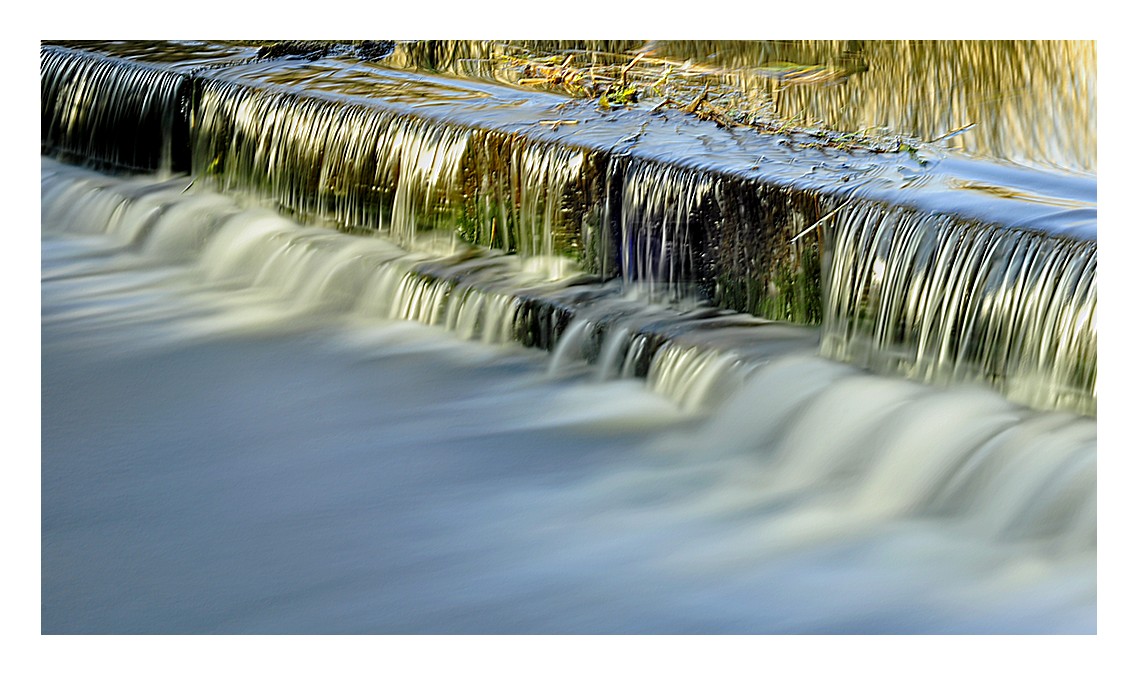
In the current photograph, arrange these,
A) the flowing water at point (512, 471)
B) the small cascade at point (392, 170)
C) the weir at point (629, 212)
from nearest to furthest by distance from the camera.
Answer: the flowing water at point (512, 471) → the weir at point (629, 212) → the small cascade at point (392, 170)

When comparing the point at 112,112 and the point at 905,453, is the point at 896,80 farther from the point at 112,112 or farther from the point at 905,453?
the point at 112,112

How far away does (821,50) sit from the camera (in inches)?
129

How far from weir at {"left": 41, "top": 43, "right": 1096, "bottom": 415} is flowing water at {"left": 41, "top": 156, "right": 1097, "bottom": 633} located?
0.11 ft

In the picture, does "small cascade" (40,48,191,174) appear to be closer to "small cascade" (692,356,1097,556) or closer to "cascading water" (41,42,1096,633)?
"cascading water" (41,42,1096,633)

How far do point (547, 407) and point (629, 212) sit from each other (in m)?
0.62

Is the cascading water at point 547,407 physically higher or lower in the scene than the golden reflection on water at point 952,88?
lower

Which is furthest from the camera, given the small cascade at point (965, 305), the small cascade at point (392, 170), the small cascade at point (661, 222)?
the small cascade at point (392, 170)

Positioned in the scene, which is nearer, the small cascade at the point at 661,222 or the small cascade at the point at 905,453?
the small cascade at the point at 905,453

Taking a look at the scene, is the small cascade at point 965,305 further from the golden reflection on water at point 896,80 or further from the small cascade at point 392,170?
the small cascade at point 392,170

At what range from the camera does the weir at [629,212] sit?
125 inches

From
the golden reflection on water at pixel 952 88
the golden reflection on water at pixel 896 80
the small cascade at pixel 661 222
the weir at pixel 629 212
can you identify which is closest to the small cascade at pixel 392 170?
the weir at pixel 629 212

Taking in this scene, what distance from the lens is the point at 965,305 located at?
127 inches
